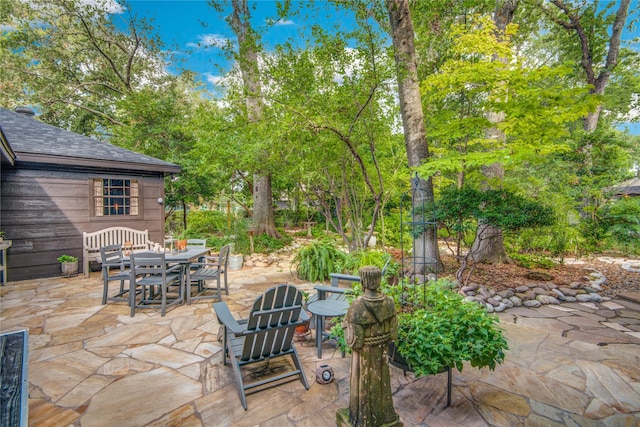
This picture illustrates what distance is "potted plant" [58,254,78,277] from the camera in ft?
18.8

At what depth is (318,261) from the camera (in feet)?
16.9

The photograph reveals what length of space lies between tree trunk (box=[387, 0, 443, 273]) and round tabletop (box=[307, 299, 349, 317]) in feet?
6.77

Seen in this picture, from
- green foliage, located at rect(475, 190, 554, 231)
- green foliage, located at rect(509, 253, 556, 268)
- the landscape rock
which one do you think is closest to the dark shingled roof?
green foliage, located at rect(475, 190, 554, 231)

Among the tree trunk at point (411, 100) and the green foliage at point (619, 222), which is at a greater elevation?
the tree trunk at point (411, 100)

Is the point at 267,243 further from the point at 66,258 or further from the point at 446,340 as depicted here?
the point at 446,340

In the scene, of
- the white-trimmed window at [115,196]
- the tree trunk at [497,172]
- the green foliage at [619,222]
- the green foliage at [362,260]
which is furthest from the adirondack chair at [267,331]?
the green foliage at [619,222]

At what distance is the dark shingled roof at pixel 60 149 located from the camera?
5.46m

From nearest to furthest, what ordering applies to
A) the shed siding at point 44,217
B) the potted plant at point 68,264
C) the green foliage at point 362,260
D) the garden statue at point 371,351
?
the garden statue at point 371,351, the green foliage at point 362,260, the shed siding at point 44,217, the potted plant at point 68,264

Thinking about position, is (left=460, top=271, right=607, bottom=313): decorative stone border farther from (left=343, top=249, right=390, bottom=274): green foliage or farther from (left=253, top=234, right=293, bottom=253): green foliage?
(left=253, top=234, right=293, bottom=253): green foliage

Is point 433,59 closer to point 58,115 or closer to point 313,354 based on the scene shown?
point 313,354

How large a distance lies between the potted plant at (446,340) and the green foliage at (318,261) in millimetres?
2828

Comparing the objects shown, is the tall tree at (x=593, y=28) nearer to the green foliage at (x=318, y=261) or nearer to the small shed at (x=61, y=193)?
the green foliage at (x=318, y=261)

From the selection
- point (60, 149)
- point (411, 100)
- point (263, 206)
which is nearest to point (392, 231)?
point (263, 206)

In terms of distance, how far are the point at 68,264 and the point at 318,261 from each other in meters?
5.06
